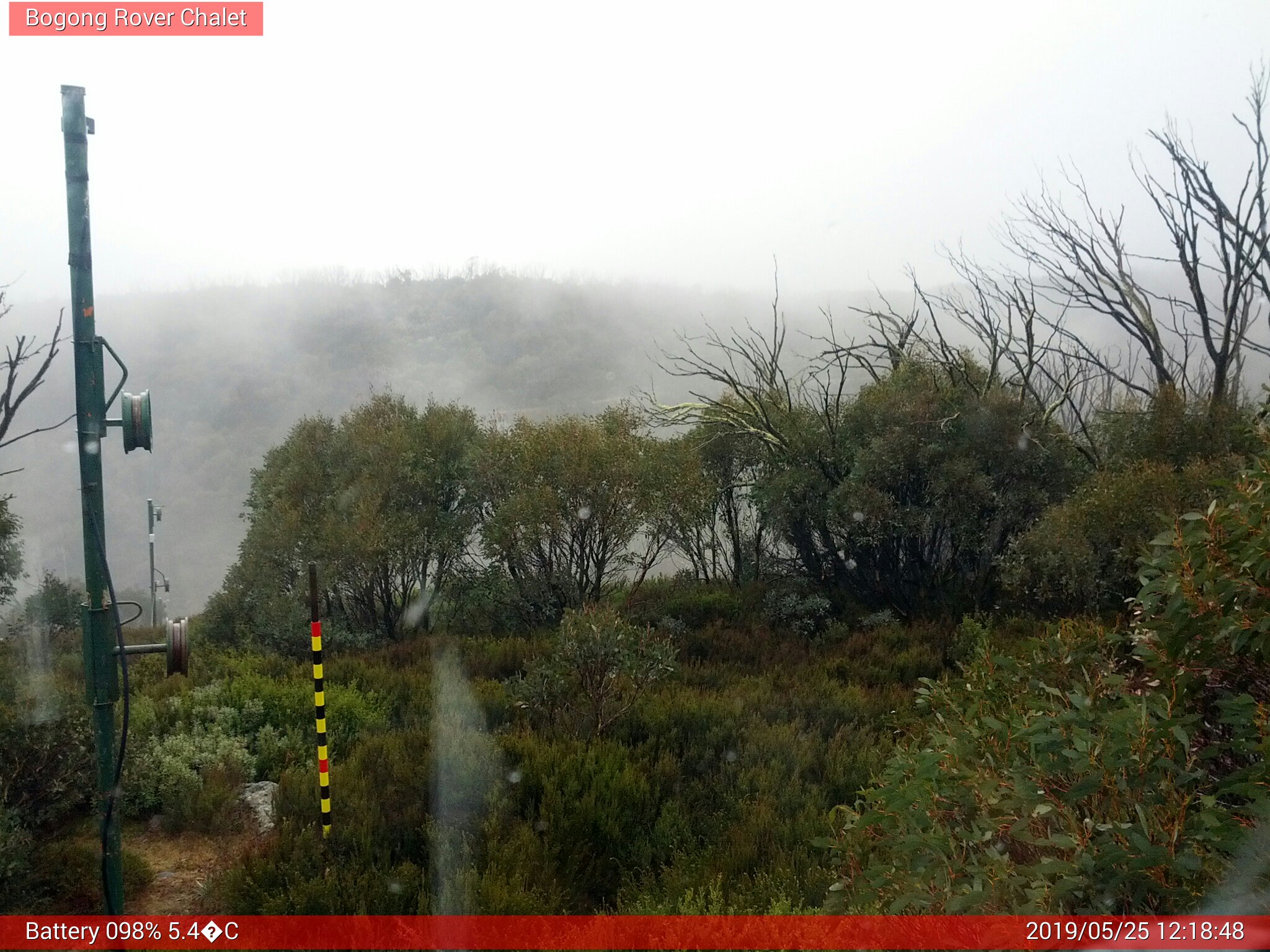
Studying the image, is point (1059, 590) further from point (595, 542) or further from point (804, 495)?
point (595, 542)

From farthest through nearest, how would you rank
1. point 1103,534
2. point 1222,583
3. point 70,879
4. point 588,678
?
point 1103,534, point 588,678, point 70,879, point 1222,583

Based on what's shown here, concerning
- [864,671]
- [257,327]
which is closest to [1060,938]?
[864,671]

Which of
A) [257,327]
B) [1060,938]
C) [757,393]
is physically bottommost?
[1060,938]

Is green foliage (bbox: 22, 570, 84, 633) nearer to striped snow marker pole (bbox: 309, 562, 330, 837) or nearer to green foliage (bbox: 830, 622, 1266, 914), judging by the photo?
striped snow marker pole (bbox: 309, 562, 330, 837)

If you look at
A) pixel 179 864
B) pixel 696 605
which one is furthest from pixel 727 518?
pixel 179 864

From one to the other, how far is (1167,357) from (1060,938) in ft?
51.0

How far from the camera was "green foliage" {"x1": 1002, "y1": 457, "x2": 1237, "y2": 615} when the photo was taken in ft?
29.2

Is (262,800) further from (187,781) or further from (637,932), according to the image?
(637,932)

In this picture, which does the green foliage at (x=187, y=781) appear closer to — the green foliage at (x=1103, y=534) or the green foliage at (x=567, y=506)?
the green foliage at (x=567, y=506)

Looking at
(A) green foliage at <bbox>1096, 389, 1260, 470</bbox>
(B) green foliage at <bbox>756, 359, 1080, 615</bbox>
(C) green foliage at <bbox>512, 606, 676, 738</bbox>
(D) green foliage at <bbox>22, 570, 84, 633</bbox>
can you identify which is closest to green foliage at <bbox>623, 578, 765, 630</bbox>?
(B) green foliage at <bbox>756, 359, 1080, 615</bbox>

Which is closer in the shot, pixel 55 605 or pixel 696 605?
pixel 55 605

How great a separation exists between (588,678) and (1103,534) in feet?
20.4

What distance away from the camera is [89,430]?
148 inches

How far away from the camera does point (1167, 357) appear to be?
15.0 metres
